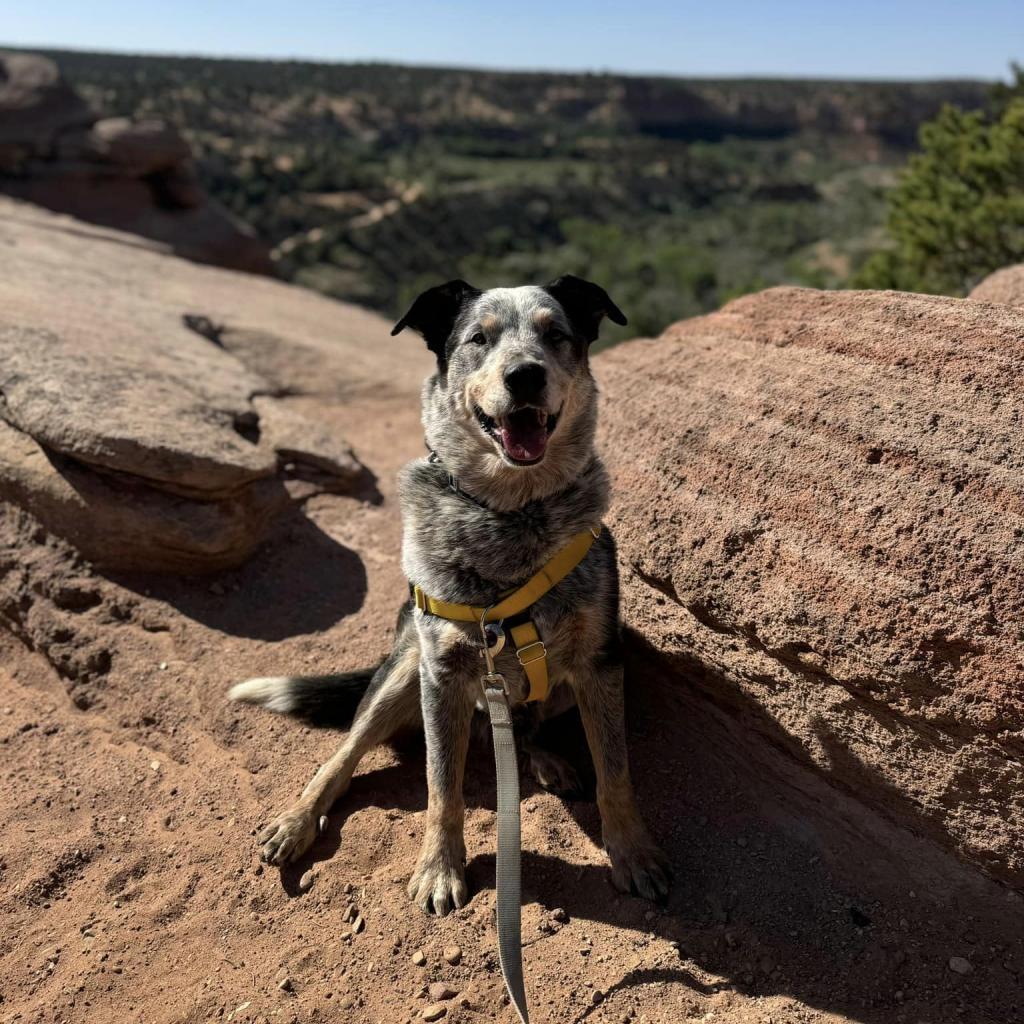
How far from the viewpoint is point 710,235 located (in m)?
39.3

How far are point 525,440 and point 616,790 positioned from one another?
1.35m

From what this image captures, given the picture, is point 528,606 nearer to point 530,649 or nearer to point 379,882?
point 530,649

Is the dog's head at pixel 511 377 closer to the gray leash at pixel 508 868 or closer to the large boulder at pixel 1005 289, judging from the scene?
the gray leash at pixel 508 868

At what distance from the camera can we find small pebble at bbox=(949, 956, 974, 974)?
8.98 ft

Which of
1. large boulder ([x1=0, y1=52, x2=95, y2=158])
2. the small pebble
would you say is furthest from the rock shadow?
large boulder ([x1=0, y1=52, x2=95, y2=158])

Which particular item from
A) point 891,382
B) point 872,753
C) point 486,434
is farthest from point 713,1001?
point 891,382

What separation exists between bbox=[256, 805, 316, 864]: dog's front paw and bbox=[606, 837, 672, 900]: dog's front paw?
1150 millimetres

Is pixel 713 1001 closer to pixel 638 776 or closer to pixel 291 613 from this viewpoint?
pixel 638 776

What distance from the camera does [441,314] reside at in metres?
3.46

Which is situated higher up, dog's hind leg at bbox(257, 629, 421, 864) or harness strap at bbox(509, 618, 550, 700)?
harness strap at bbox(509, 618, 550, 700)

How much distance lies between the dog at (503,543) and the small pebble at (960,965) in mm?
935

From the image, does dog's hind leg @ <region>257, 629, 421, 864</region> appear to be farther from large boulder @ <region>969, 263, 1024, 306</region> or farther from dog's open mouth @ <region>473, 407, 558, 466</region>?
large boulder @ <region>969, 263, 1024, 306</region>

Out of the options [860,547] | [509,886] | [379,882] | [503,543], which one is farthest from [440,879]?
[860,547]

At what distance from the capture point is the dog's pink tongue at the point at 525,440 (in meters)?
2.99
